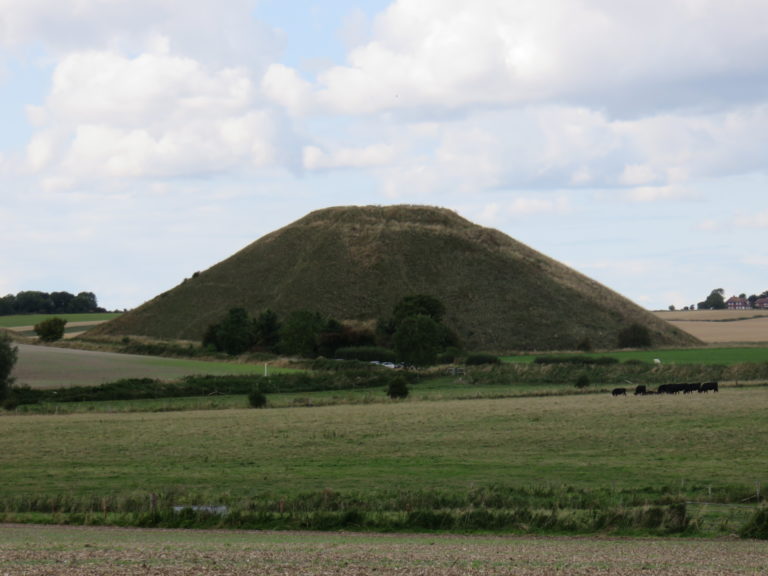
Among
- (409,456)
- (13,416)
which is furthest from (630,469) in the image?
(13,416)

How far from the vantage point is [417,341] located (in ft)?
305

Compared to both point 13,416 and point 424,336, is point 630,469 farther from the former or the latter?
point 424,336

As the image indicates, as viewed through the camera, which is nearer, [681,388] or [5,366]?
[5,366]

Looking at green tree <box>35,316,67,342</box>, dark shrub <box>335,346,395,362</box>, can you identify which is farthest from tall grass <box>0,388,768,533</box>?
green tree <box>35,316,67,342</box>

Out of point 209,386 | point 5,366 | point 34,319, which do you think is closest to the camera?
point 5,366

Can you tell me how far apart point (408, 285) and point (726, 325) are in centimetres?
5626

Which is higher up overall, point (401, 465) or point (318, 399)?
point (318, 399)

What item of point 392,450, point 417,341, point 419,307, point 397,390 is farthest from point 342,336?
point 392,450

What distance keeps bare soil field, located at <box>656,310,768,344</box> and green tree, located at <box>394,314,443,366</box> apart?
46.4 meters

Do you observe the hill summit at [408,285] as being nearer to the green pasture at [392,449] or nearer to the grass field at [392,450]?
the grass field at [392,450]

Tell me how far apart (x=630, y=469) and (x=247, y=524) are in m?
13.6

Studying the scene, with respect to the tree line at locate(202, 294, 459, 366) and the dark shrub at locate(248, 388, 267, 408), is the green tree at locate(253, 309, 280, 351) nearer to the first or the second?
the tree line at locate(202, 294, 459, 366)

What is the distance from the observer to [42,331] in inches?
5148

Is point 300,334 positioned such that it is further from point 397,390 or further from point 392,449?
point 392,449
